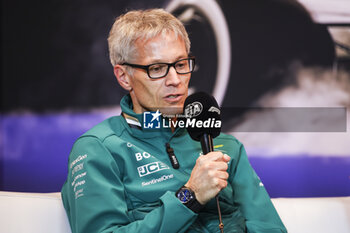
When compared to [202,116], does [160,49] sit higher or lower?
higher

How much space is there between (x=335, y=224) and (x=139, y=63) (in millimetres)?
989

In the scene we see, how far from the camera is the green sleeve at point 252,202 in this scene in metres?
1.60

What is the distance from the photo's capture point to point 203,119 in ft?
4.49

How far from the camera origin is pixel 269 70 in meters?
2.57

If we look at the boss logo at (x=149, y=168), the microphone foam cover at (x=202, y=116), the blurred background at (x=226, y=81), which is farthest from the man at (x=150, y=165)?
the blurred background at (x=226, y=81)

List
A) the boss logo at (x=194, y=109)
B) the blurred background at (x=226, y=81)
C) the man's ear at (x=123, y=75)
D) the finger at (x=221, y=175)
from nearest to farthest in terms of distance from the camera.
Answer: the finger at (x=221, y=175) < the boss logo at (x=194, y=109) < the man's ear at (x=123, y=75) < the blurred background at (x=226, y=81)

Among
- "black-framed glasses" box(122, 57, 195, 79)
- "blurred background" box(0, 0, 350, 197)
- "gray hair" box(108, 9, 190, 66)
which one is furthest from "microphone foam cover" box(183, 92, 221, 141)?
"blurred background" box(0, 0, 350, 197)

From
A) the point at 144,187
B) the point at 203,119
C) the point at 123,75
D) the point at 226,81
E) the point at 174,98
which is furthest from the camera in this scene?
the point at 226,81

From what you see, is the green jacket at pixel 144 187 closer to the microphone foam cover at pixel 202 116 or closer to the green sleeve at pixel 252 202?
the green sleeve at pixel 252 202

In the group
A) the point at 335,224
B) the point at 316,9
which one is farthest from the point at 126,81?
the point at 316,9

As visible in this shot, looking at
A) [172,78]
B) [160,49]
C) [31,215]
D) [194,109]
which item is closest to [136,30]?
[160,49]

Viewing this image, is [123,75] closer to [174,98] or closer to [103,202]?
[174,98]

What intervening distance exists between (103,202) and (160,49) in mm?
551

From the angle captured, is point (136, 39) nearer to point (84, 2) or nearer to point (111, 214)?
point (111, 214)
